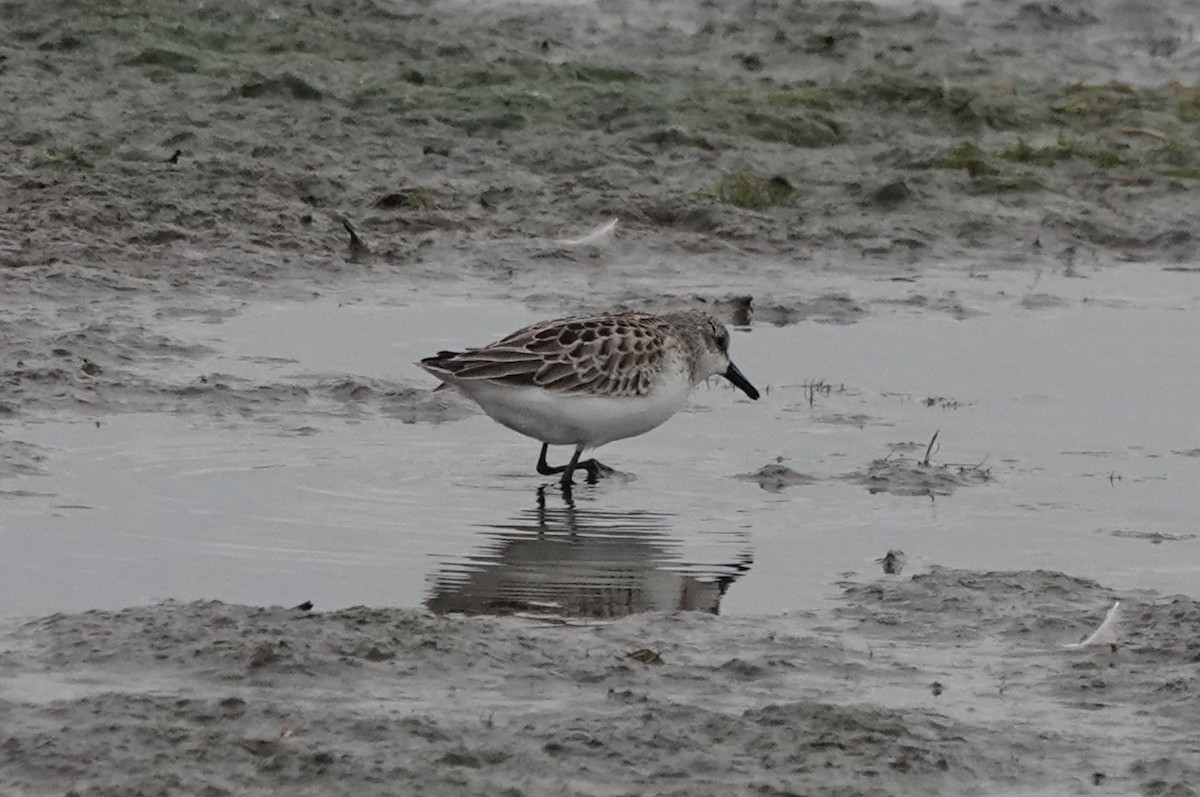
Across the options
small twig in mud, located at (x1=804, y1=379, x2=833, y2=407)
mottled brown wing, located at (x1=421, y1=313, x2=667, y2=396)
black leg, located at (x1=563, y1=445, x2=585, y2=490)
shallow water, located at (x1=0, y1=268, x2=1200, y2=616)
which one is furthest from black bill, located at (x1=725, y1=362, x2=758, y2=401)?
black leg, located at (x1=563, y1=445, x2=585, y2=490)

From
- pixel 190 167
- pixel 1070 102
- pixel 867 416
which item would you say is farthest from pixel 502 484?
pixel 1070 102

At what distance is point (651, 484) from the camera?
31.2ft

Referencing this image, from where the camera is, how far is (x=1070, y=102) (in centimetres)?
1650

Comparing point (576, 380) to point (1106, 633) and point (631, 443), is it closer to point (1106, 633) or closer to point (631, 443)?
point (631, 443)

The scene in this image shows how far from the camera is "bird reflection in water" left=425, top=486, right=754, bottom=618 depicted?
7.66m

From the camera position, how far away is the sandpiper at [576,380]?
31.0 ft

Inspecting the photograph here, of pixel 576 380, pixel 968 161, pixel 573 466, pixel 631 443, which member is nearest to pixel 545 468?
pixel 573 466

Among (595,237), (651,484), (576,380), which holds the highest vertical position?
(595,237)

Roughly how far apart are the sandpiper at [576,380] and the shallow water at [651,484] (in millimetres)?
215

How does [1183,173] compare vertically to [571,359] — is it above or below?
above

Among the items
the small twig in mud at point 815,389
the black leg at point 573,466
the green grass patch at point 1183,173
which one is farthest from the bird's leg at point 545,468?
the green grass patch at point 1183,173

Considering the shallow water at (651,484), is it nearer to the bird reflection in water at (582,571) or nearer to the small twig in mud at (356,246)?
the bird reflection in water at (582,571)

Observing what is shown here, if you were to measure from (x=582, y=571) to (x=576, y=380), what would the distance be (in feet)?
5.27

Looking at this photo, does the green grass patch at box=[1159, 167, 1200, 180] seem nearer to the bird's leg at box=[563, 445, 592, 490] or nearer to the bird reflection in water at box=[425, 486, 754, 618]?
the bird's leg at box=[563, 445, 592, 490]
